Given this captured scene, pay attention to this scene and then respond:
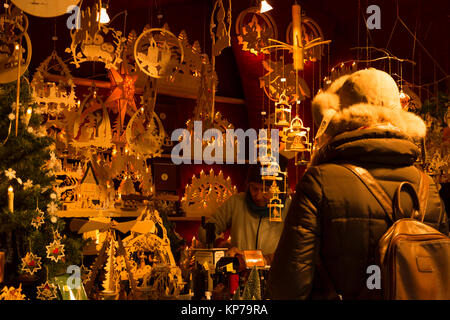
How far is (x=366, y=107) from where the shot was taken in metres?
1.96

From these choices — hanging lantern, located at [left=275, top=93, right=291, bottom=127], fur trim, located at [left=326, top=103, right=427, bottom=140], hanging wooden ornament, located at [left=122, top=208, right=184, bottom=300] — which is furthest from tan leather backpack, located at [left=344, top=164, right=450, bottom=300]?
hanging lantern, located at [left=275, top=93, right=291, bottom=127]

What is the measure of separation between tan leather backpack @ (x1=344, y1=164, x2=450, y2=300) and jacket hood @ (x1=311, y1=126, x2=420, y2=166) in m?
0.05

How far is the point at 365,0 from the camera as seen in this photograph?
6324mm

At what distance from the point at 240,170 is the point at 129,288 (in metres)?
5.04

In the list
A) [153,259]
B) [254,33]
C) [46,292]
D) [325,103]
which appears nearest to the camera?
[325,103]

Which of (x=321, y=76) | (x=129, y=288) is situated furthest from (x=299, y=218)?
(x=321, y=76)

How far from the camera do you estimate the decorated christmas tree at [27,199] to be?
3057mm

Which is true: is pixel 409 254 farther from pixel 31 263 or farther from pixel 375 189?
pixel 31 263

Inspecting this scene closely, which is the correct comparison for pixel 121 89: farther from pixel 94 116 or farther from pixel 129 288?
pixel 129 288

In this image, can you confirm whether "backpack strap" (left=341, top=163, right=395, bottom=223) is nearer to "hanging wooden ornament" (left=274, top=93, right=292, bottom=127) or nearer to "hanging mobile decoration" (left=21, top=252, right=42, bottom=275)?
"hanging mobile decoration" (left=21, top=252, right=42, bottom=275)

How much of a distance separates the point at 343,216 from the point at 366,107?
15.8 inches

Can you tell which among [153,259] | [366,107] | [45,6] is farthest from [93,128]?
[366,107]

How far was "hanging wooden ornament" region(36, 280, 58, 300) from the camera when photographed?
2.93 m

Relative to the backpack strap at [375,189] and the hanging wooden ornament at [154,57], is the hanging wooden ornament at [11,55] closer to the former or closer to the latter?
the hanging wooden ornament at [154,57]
